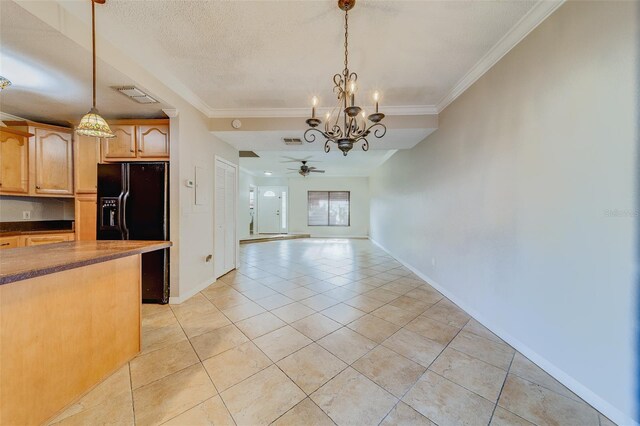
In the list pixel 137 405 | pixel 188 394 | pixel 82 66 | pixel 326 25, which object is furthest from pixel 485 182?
pixel 82 66

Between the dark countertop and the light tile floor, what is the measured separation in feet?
5.81

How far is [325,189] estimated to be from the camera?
9570 millimetres

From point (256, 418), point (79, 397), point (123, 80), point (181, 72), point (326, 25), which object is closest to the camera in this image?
point (256, 418)

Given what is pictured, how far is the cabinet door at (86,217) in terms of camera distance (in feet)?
9.75

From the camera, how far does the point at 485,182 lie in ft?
7.60

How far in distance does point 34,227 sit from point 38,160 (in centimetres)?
104

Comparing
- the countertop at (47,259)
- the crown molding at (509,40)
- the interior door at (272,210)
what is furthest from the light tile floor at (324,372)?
the interior door at (272,210)

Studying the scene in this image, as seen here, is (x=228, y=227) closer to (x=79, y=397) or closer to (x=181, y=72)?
(x=181, y=72)

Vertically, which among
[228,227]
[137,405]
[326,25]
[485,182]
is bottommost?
[137,405]

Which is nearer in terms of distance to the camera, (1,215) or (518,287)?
(518,287)

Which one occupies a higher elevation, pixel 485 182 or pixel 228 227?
pixel 485 182

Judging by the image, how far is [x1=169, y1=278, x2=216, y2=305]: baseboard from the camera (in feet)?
9.41

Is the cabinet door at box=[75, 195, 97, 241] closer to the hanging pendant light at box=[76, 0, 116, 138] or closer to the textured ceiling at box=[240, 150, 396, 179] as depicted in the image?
the hanging pendant light at box=[76, 0, 116, 138]

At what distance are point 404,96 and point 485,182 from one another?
1491 mm
